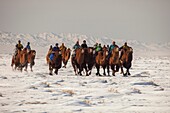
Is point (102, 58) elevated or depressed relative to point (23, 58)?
depressed

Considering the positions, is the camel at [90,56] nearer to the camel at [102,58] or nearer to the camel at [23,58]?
the camel at [102,58]

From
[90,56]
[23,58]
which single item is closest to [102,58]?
[90,56]

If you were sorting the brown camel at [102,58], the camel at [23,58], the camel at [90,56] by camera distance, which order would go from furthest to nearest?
1. the camel at [23,58]
2. the brown camel at [102,58]
3. the camel at [90,56]

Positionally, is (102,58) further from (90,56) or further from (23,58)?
(23,58)

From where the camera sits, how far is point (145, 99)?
8.90m

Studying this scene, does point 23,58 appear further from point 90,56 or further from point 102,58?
point 102,58

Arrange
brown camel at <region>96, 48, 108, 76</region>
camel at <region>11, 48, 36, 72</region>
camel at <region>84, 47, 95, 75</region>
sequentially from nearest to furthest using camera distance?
camel at <region>84, 47, 95, 75</region>
brown camel at <region>96, 48, 108, 76</region>
camel at <region>11, 48, 36, 72</region>

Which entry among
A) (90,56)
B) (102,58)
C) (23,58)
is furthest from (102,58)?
(23,58)

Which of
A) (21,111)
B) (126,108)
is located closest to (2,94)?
(21,111)

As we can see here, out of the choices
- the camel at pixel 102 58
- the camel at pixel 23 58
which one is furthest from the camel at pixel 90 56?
the camel at pixel 23 58

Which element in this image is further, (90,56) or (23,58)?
(23,58)

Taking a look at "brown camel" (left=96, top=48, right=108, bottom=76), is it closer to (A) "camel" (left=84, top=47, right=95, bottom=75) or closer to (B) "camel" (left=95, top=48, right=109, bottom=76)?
(B) "camel" (left=95, top=48, right=109, bottom=76)

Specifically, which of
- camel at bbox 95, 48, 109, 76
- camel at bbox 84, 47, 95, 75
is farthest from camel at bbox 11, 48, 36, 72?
camel at bbox 95, 48, 109, 76

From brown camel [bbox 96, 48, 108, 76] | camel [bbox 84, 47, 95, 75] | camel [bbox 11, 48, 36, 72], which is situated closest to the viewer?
camel [bbox 84, 47, 95, 75]
